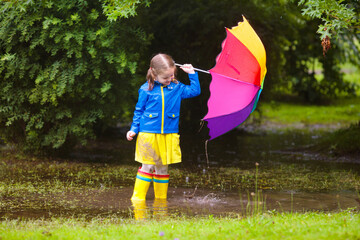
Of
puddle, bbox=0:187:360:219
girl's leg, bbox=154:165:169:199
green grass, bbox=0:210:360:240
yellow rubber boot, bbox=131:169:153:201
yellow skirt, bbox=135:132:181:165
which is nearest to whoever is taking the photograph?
green grass, bbox=0:210:360:240

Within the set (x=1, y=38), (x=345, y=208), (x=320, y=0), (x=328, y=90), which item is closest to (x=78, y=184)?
(x=1, y=38)

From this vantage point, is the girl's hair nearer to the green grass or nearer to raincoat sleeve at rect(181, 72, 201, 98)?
raincoat sleeve at rect(181, 72, 201, 98)

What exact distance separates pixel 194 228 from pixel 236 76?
2.22m

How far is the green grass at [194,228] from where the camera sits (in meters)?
4.52

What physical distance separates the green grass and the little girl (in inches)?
43.4

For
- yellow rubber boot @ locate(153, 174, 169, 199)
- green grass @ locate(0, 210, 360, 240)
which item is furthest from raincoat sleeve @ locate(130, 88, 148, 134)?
green grass @ locate(0, 210, 360, 240)

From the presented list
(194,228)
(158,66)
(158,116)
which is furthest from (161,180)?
(194,228)

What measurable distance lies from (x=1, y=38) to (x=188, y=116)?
564 cm

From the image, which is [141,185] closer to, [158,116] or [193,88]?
[158,116]

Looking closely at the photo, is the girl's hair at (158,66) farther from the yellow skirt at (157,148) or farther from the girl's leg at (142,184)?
the girl's leg at (142,184)

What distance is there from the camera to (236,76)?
6363 millimetres

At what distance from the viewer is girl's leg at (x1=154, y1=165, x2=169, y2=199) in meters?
6.64

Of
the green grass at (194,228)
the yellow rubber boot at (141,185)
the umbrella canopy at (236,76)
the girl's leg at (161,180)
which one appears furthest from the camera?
the girl's leg at (161,180)

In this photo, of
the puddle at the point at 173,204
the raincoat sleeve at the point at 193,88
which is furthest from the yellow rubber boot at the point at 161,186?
the raincoat sleeve at the point at 193,88
